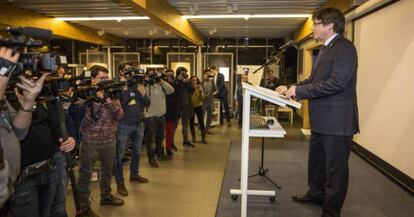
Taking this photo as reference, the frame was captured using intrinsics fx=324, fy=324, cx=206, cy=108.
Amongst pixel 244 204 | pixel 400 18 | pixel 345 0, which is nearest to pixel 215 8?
pixel 345 0

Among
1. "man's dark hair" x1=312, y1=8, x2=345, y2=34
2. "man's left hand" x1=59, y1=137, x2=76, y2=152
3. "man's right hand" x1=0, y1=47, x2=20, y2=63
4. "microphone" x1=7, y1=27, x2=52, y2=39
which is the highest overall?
"man's dark hair" x1=312, y1=8, x2=345, y2=34

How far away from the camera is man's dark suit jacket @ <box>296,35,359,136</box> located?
8.05 ft

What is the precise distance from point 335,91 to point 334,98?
118mm

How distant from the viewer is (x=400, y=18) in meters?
4.03

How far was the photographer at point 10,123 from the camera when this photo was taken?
53.7 inches

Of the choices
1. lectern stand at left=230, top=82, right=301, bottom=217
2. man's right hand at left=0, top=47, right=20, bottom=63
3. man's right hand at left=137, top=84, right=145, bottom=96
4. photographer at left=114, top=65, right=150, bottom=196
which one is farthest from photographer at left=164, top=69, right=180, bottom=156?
man's right hand at left=0, top=47, right=20, bottom=63

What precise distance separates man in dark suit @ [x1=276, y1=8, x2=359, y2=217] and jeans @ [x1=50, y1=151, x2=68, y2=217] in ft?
5.95


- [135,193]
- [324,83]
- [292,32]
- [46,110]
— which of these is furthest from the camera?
[292,32]

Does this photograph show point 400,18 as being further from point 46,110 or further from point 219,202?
point 46,110

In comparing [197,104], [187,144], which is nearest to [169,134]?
[187,144]

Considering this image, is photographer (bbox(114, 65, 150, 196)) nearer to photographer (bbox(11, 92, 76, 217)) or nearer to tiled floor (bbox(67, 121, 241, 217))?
tiled floor (bbox(67, 121, 241, 217))

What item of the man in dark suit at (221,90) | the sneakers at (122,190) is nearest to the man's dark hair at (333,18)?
the sneakers at (122,190)

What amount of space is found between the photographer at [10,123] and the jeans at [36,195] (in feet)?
0.94

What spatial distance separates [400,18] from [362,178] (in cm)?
205
